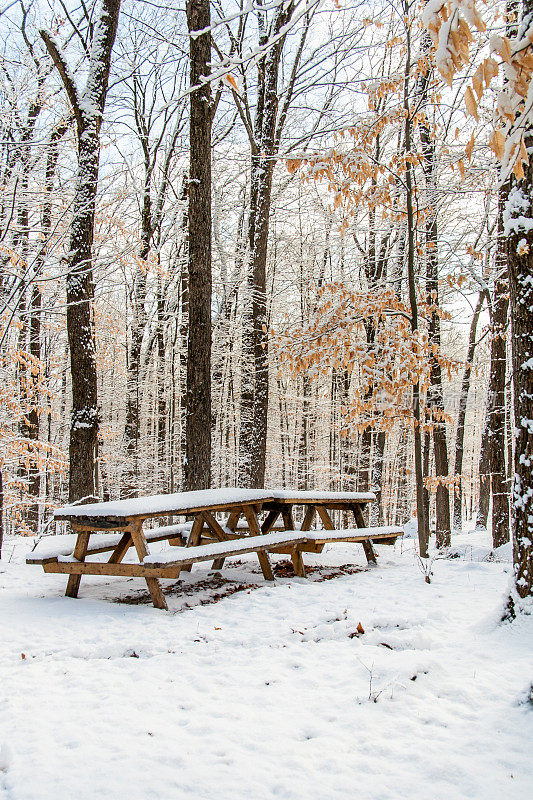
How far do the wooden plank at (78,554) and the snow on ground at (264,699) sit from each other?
203 millimetres

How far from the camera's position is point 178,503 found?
5.11m

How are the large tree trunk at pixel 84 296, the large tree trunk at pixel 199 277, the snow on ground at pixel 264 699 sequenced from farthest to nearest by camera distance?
1. the large tree trunk at pixel 84 296
2. the large tree trunk at pixel 199 277
3. the snow on ground at pixel 264 699

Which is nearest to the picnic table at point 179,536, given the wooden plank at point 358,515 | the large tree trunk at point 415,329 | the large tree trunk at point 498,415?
the wooden plank at point 358,515

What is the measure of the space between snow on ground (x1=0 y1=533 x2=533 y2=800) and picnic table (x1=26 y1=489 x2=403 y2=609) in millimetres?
349

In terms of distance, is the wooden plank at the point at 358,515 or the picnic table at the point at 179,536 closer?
the picnic table at the point at 179,536

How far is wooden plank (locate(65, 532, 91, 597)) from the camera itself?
5.11 meters

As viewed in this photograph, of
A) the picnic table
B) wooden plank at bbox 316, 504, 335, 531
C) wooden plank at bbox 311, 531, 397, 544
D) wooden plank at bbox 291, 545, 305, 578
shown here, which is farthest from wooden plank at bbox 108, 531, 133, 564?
wooden plank at bbox 316, 504, 335, 531

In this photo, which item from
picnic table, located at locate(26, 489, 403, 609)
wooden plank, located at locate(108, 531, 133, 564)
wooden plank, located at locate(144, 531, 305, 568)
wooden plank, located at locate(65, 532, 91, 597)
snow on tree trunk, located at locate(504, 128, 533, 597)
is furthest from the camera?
wooden plank, located at locate(108, 531, 133, 564)

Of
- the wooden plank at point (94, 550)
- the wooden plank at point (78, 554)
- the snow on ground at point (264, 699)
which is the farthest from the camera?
the wooden plank at point (78, 554)

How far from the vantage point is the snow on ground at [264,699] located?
2.22m

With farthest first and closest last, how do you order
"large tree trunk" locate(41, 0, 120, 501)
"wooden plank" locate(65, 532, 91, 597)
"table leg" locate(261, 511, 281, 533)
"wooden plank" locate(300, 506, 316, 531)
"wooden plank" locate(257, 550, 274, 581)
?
1. "large tree trunk" locate(41, 0, 120, 501)
2. "wooden plank" locate(300, 506, 316, 531)
3. "table leg" locate(261, 511, 281, 533)
4. "wooden plank" locate(257, 550, 274, 581)
5. "wooden plank" locate(65, 532, 91, 597)

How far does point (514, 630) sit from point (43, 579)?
4.82m

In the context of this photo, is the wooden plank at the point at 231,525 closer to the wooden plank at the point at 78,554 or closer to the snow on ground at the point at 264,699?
the snow on ground at the point at 264,699

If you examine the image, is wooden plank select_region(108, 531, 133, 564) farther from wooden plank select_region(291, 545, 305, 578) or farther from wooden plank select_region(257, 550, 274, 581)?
wooden plank select_region(291, 545, 305, 578)
